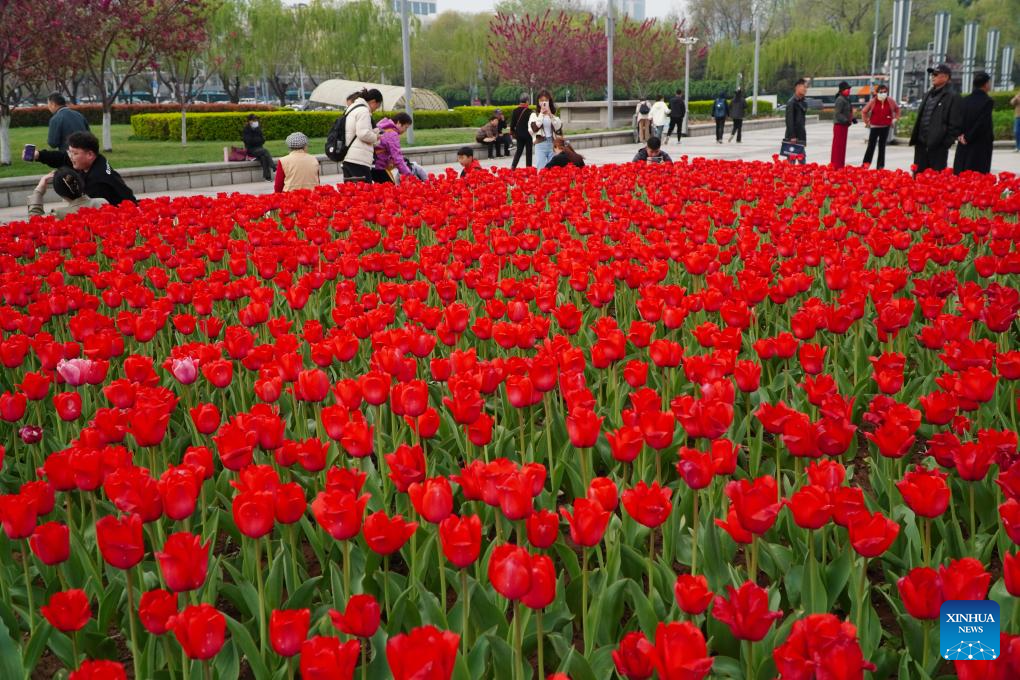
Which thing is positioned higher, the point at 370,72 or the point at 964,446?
the point at 370,72

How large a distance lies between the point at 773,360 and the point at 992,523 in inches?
58.5

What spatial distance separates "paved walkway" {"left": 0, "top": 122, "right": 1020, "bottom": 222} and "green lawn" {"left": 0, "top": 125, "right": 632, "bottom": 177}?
113 inches

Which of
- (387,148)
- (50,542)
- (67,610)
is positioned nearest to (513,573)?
(67,610)

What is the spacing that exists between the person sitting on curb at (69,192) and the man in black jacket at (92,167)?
0.29 feet

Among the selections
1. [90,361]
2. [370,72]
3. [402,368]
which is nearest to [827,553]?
[402,368]

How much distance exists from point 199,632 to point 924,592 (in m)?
1.19

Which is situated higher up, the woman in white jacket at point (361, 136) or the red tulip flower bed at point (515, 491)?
the woman in white jacket at point (361, 136)

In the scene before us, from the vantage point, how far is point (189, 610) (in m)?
1.61

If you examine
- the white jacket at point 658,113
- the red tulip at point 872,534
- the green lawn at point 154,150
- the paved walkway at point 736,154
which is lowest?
the paved walkway at point 736,154

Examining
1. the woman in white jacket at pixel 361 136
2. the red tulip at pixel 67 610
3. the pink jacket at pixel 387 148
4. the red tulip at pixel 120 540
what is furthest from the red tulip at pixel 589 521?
the pink jacket at pixel 387 148

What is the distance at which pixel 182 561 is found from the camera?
173 cm

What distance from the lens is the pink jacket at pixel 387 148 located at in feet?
36.0

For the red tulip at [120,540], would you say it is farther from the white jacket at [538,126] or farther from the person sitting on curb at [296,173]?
the white jacket at [538,126]

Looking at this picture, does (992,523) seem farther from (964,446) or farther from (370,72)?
(370,72)
